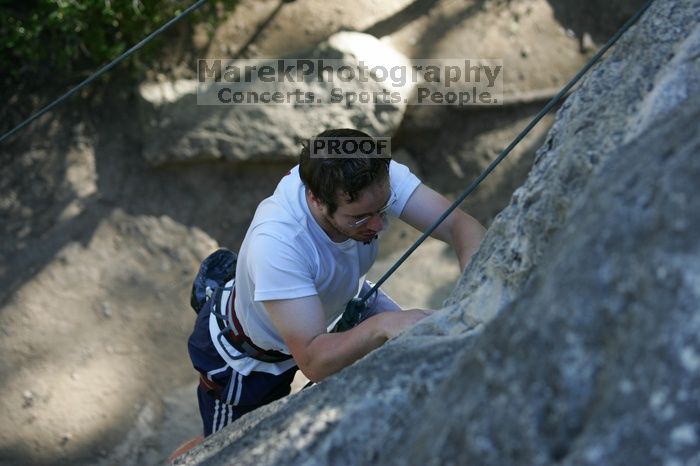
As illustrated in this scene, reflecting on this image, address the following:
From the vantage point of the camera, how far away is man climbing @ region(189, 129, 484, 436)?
2.01 metres

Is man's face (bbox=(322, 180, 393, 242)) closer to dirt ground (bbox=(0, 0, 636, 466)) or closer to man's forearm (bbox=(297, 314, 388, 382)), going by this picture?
man's forearm (bbox=(297, 314, 388, 382))

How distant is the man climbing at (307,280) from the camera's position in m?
2.01

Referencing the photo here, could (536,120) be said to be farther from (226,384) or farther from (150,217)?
(150,217)

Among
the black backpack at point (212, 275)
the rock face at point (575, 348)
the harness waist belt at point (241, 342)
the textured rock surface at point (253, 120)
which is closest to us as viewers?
the rock face at point (575, 348)

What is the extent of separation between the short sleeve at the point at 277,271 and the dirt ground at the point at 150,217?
6.45ft

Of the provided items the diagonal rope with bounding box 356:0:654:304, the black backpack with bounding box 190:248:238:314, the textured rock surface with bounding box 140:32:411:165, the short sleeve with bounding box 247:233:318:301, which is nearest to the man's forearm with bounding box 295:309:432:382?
the short sleeve with bounding box 247:233:318:301

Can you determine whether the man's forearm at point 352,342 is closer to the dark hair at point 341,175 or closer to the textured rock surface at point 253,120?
the dark hair at point 341,175

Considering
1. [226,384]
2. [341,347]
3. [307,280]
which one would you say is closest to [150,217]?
[226,384]

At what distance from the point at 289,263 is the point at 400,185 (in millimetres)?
452

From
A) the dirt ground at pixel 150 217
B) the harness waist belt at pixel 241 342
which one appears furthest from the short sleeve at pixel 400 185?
the dirt ground at pixel 150 217

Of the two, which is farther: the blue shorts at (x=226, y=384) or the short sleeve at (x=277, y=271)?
the blue shorts at (x=226, y=384)

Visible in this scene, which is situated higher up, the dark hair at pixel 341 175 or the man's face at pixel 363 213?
the dark hair at pixel 341 175

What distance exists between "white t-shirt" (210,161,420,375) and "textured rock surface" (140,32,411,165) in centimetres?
198

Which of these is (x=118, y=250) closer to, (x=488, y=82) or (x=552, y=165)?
→ (x=488, y=82)
